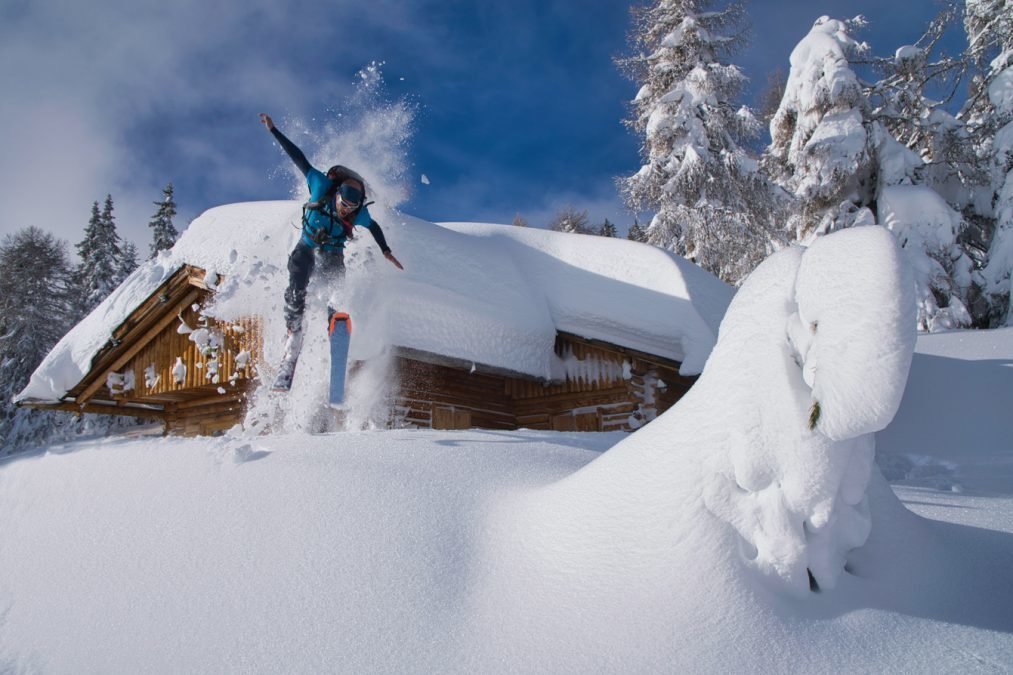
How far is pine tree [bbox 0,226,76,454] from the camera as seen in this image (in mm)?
23125

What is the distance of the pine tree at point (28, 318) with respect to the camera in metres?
23.1

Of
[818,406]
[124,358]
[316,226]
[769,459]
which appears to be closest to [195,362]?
[124,358]

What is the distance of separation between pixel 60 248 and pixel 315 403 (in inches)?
902

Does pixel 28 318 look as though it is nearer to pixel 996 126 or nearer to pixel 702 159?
pixel 702 159

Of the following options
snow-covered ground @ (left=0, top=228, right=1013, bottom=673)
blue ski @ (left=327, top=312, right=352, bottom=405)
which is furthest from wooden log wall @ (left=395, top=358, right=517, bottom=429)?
snow-covered ground @ (left=0, top=228, right=1013, bottom=673)

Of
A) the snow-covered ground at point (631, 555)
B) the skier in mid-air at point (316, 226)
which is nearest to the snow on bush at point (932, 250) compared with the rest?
the snow-covered ground at point (631, 555)

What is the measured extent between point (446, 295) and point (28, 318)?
21185 millimetres

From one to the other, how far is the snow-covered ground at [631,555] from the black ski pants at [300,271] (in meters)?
3.77

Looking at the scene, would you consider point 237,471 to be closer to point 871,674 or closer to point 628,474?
point 628,474

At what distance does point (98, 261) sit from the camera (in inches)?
1200

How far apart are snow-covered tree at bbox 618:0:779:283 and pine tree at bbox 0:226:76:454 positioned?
21689 mm

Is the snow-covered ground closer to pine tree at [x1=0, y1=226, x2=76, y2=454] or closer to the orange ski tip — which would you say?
the orange ski tip

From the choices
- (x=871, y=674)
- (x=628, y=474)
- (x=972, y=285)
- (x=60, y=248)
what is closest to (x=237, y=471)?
(x=628, y=474)

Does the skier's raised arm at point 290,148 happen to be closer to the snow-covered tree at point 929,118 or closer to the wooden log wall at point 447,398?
the wooden log wall at point 447,398
